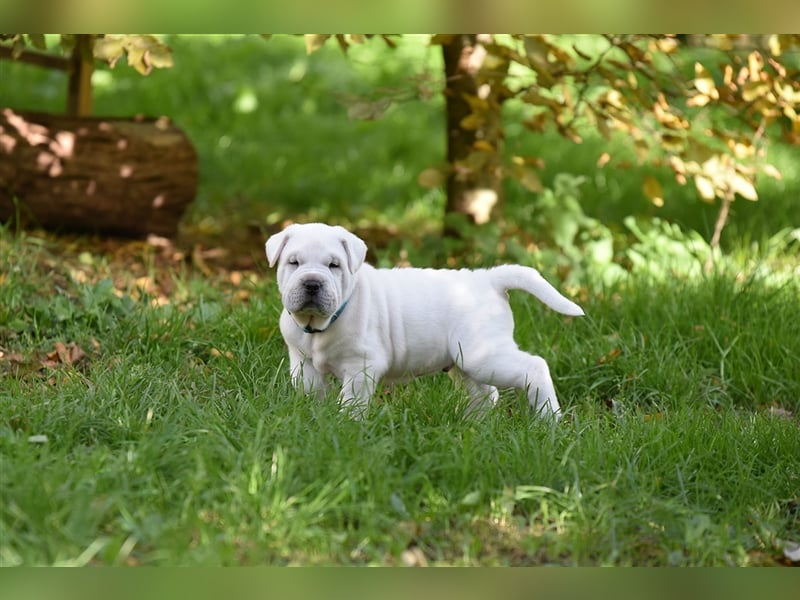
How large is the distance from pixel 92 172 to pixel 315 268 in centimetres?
339

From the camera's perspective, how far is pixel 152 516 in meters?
3.24

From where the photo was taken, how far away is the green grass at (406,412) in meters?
3.34

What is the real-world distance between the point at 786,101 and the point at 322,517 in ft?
13.6

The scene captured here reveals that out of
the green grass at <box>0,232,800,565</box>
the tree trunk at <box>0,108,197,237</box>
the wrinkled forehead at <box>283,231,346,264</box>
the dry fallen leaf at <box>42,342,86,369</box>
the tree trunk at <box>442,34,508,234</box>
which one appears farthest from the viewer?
the tree trunk at <box>0,108,197,237</box>

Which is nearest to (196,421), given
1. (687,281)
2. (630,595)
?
(630,595)

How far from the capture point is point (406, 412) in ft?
13.5

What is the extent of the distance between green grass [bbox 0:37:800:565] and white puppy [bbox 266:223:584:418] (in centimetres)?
13

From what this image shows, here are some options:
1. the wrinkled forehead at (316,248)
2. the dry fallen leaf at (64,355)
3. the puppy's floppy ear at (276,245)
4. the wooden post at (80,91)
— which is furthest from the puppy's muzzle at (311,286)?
the wooden post at (80,91)

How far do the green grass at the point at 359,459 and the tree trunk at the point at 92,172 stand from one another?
166 cm

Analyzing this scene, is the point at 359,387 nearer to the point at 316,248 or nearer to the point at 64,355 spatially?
the point at 316,248

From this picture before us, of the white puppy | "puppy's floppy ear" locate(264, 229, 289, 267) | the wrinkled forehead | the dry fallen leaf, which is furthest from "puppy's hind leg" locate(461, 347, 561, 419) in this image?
the dry fallen leaf

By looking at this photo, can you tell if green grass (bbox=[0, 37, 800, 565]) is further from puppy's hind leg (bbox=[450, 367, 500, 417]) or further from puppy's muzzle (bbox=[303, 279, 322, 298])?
puppy's muzzle (bbox=[303, 279, 322, 298])

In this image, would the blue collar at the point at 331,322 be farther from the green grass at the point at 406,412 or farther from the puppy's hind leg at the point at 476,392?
the puppy's hind leg at the point at 476,392

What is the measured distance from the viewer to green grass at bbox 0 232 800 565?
3.27m
